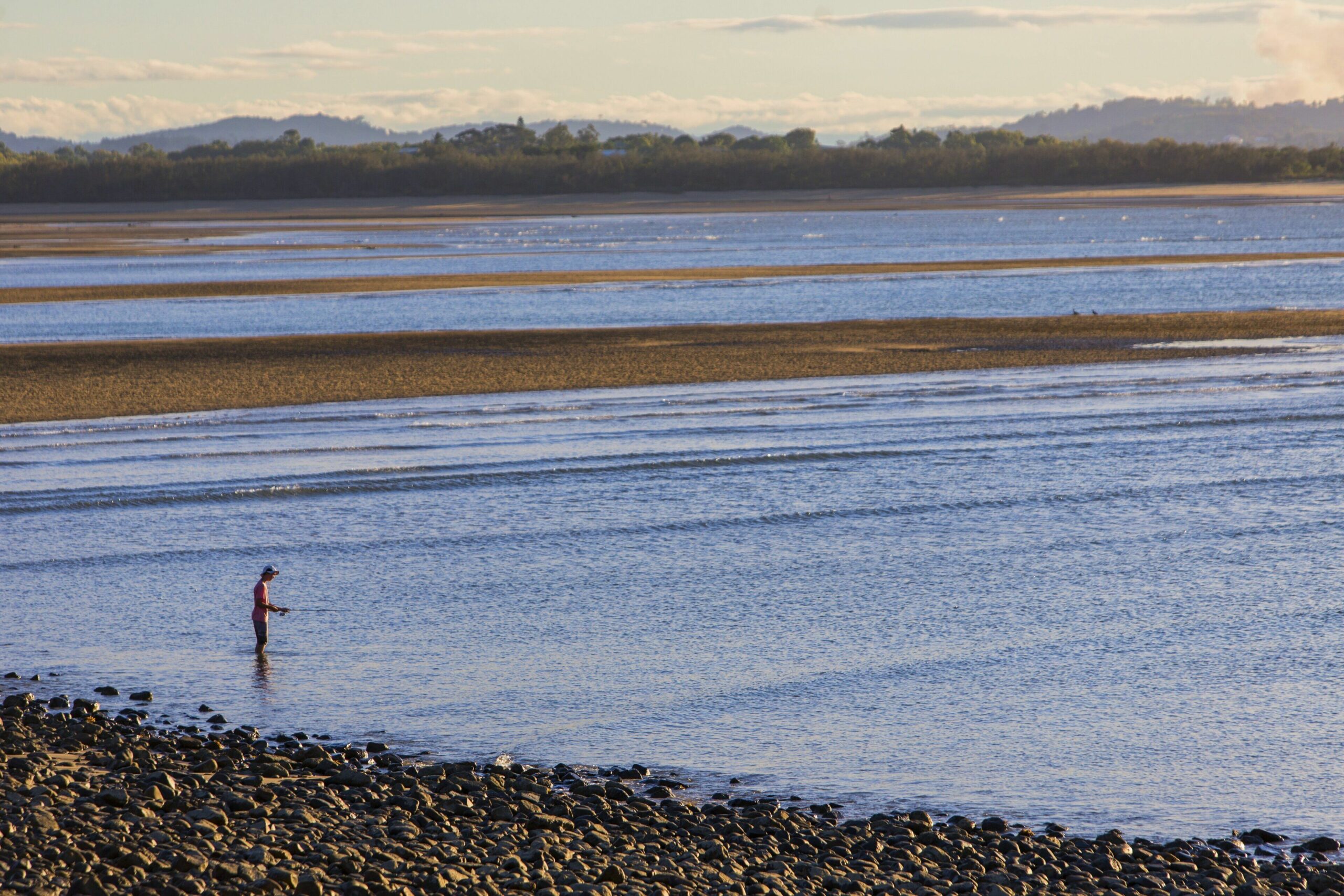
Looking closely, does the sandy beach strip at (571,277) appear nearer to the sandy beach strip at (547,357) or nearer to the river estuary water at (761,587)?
the sandy beach strip at (547,357)

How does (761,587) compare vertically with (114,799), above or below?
below

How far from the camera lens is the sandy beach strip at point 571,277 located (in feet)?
158

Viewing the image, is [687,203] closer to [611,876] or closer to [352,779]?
[352,779]

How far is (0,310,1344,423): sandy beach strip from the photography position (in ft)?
88.0

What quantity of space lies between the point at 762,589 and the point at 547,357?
1786 centimetres

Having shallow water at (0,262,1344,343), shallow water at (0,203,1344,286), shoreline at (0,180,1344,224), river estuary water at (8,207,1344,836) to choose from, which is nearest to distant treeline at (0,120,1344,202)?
shoreline at (0,180,1344,224)

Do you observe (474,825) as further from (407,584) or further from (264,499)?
(264,499)

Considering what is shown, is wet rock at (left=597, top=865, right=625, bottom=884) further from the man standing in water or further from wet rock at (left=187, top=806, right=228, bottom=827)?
the man standing in water

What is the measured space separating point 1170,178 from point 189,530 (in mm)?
136389

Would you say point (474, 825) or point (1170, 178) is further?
point (1170, 178)

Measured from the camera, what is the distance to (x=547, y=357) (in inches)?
1227

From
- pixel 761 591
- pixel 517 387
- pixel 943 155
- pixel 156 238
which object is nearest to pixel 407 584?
pixel 761 591

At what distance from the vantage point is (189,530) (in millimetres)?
16609

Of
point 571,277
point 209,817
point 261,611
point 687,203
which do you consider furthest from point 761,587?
point 687,203
